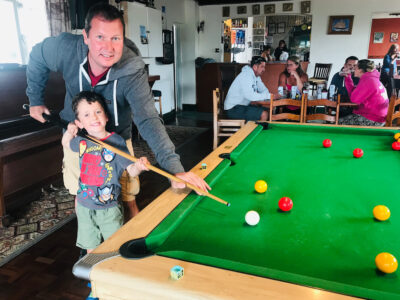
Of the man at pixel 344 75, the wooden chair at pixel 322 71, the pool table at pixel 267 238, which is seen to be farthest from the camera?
the wooden chair at pixel 322 71

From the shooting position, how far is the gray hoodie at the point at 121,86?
59.8 inches

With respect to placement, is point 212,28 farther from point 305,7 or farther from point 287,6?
point 305,7

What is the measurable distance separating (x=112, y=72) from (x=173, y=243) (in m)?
0.90

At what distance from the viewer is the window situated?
12.8 ft

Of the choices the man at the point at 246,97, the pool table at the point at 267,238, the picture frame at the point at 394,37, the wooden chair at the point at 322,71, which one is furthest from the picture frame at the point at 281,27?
the pool table at the point at 267,238

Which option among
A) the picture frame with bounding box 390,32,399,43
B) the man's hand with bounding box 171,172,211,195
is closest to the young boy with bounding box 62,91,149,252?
the man's hand with bounding box 171,172,211,195

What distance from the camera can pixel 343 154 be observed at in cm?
198

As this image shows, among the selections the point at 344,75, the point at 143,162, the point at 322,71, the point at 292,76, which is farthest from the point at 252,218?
the point at 322,71

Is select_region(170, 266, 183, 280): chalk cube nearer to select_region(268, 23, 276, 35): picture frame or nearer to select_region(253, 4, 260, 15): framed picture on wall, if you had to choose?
select_region(253, 4, 260, 15): framed picture on wall

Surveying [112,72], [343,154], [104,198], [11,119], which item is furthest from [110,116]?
[11,119]

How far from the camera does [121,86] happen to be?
158cm

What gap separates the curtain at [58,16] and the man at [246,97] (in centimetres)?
233

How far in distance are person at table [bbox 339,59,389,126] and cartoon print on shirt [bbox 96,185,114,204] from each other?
3339 mm

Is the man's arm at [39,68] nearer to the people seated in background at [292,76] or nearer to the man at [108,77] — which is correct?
the man at [108,77]
